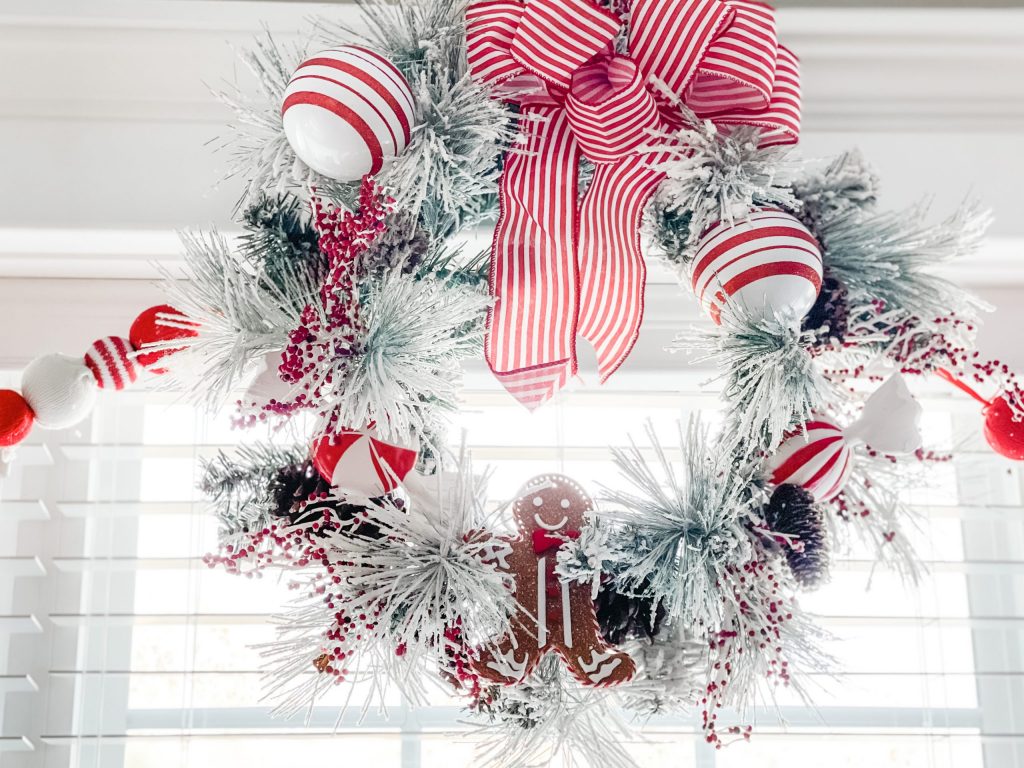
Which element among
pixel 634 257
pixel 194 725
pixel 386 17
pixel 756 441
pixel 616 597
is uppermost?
pixel 386 17

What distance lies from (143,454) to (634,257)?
674mm

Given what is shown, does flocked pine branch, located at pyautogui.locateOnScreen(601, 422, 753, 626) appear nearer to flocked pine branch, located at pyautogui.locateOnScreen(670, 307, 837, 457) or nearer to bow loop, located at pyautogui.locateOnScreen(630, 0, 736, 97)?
flocked pine branch, located at pyautogui.locateOnScreen(670, 307, 837, 457)

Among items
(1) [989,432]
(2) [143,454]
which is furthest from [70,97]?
(1) [989,432]

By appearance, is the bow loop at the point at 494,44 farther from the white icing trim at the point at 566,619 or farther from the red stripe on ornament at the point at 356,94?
the white icing trim at the point at 566,619

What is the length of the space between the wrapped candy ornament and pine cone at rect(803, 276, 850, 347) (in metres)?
0.06

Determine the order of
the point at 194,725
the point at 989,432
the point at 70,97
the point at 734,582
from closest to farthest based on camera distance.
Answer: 1. the point at 734,582
2. the point at 989,432
3. the point at 70,97
4. the point at 194,725

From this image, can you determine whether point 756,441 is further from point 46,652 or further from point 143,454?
point 46,652

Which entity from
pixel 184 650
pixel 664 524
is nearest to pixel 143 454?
pixel 184 650

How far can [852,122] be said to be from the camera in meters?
0.98

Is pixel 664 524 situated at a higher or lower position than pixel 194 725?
higher

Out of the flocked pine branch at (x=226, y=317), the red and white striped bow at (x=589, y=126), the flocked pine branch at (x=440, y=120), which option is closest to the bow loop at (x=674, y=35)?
the red and white striped bow at (x=589, y=126)

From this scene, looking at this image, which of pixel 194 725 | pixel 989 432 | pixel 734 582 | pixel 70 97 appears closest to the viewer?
pixel 734 582

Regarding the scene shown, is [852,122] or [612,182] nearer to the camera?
[612,182]

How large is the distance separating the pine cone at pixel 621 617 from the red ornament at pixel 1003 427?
0.34 metres
